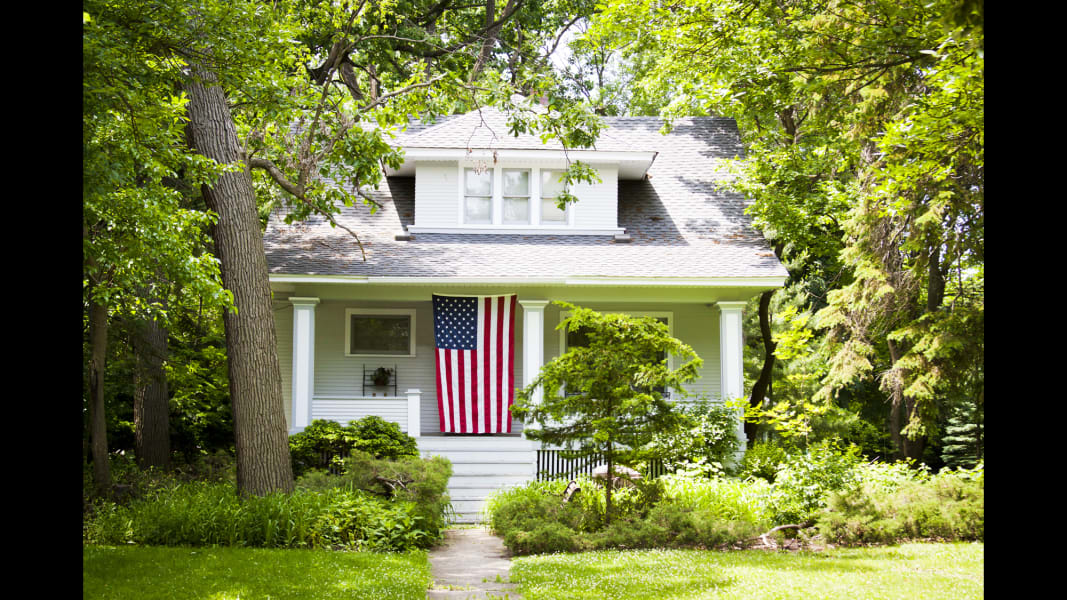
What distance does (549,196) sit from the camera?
17.7 metres

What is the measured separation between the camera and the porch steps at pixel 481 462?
46.4ft

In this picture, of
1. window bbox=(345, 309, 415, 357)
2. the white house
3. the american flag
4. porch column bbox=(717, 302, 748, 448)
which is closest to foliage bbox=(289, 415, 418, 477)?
the white house

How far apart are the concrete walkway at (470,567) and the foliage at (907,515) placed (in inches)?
159

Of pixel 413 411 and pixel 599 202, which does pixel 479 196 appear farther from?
pixel 413 411

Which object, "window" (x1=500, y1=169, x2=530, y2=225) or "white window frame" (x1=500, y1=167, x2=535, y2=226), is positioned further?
"window" (x1=500, y1=169, x2=530, y2=225)

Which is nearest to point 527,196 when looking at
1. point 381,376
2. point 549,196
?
point 549,196

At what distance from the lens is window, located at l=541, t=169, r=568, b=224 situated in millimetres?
17656

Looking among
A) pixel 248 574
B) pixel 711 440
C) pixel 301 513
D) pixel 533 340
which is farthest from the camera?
pixel 533 340

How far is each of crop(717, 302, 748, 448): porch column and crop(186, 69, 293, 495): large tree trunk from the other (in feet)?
26.2

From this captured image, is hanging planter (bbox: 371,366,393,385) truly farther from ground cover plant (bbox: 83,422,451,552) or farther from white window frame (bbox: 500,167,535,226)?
ground cover plant (bbox: 83,422,451,552)

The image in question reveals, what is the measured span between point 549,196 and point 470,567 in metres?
9.99

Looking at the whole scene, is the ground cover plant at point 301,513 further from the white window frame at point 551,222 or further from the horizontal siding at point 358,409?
the white window frame at point 551,222
